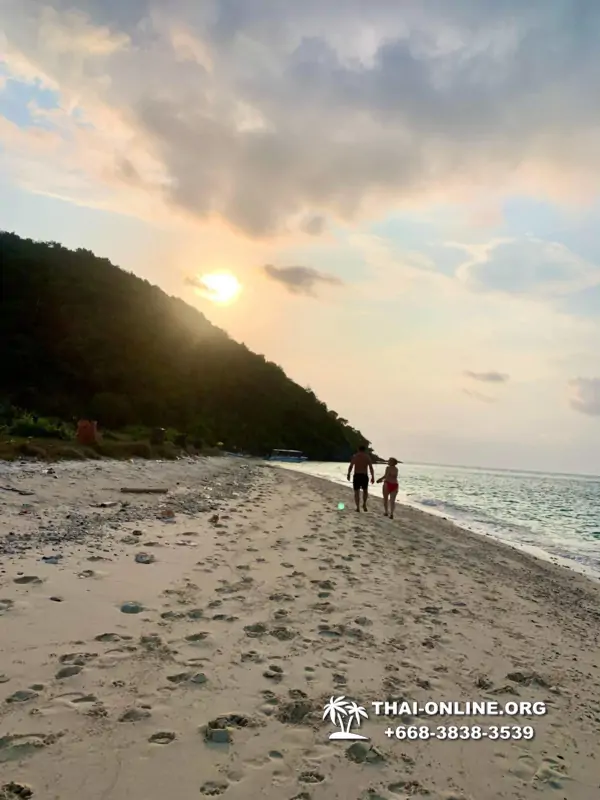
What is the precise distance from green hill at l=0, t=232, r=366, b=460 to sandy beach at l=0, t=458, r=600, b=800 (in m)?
48.3

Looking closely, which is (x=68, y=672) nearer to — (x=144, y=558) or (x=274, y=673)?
(x=274, y=673)

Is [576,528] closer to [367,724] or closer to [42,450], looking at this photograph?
[42,450]

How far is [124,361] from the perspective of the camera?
8638 centimetres

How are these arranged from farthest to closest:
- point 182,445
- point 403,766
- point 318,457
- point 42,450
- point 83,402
A: point 318,457
point 83,402
point 182,445
point 42,450
point 403,766

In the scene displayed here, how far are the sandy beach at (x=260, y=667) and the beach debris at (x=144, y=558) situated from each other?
0.13 feet

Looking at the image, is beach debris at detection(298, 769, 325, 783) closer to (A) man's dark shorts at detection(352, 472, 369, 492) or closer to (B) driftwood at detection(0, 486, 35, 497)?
(B) driftwood at detection(0, 486, 35, 497)

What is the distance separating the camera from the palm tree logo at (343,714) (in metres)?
4.14

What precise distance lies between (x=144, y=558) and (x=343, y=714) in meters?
4.80

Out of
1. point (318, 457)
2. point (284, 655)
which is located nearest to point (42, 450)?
point (284, 655)

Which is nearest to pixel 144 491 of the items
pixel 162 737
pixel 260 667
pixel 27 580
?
pixel 27 580

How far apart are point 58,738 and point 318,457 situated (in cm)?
12643

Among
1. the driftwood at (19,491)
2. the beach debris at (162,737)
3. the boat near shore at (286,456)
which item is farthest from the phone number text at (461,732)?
the boat near shore at (286,456)

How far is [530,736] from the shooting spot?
15.1 ft

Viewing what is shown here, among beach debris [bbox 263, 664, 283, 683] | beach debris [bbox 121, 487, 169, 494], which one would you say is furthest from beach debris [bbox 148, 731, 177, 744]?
beach debris [bbox 121, 487, 169, 494]
